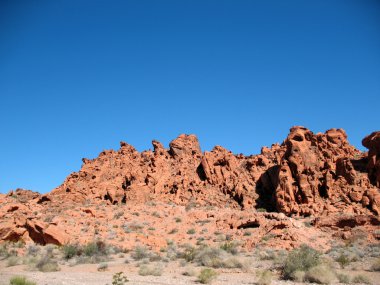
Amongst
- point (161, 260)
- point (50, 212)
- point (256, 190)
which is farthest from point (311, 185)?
point (50, 212)

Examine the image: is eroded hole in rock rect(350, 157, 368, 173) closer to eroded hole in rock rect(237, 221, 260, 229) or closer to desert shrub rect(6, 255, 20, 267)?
eroded hole in rock rect(237, 221, 260, 229)

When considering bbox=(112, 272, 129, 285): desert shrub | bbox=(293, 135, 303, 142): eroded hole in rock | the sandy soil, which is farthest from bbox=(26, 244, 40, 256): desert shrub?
bbox=(293, 135, 303, 142): eroded hole in rock

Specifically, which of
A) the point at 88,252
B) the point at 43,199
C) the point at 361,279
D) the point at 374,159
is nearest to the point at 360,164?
the point at 374,159

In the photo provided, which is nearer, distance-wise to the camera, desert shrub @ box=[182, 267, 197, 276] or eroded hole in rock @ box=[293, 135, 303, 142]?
desert shrub @ box=[182, 267, 197, 276]

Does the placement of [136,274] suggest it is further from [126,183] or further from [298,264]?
[126,183]

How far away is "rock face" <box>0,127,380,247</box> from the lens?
99.5 feet

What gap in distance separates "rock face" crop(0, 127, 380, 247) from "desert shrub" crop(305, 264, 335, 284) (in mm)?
A: 11674

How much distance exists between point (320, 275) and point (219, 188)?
31769 mm

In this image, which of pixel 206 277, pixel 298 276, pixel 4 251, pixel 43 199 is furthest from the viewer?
pixel 43 199

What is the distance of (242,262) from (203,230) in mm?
13972

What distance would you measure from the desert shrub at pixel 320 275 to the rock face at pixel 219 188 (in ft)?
38.3

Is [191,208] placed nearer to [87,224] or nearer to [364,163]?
[87,224]

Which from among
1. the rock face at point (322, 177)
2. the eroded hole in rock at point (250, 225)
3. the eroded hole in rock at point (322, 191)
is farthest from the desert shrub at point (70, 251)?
the eroded hole in rock at point (322, 191)

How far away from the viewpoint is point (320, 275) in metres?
13.8
